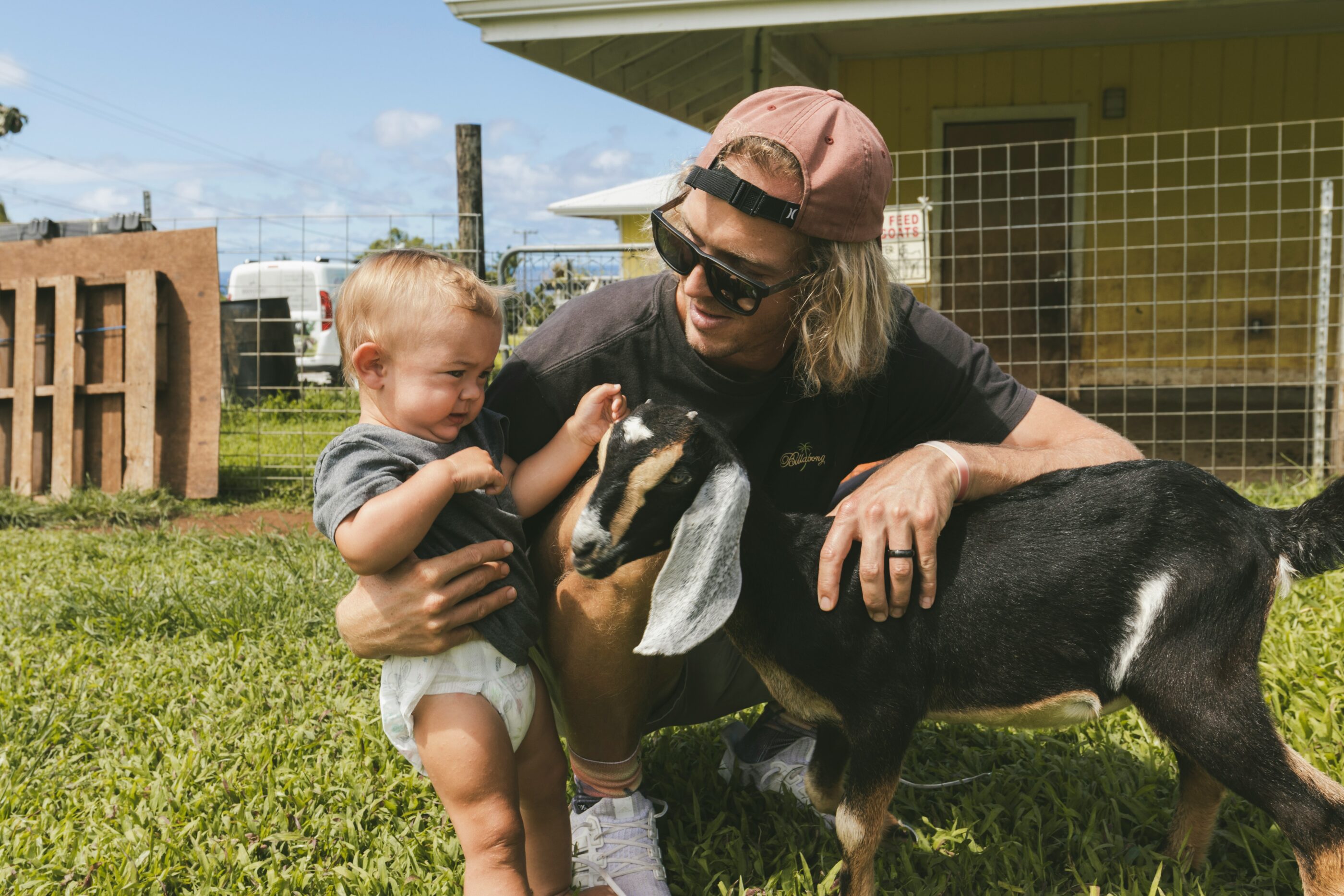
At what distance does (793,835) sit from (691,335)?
138 centimetres

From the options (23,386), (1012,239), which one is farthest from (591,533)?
(1012,239)

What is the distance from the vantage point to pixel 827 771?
2420mm

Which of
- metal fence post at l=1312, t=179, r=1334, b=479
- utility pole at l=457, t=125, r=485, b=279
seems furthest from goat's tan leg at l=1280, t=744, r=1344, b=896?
utility pole at l=457, t=125, r=485, b=279

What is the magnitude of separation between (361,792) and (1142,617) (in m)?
2.13

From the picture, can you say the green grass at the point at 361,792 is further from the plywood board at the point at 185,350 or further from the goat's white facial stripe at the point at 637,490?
the plywood board at the point at 185,350

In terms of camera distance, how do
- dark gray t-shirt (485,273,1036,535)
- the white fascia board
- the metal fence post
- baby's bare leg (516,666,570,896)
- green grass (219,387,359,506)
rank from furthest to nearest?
1. green grass (219,387,359,506)
2. the white fascia board
3. the metal fence post
4. dark gray t-shirt (485,273,1036,535)
5. baby's bare leg (516,666,570,896)

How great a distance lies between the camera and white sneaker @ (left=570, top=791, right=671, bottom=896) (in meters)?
2.38

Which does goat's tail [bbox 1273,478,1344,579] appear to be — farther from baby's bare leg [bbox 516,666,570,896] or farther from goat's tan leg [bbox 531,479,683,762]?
baby's bare leg [bbox 516,666,570,896]

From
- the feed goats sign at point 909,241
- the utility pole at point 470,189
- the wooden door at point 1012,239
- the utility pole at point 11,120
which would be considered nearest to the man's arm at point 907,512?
the feed goats sign at point 909,241

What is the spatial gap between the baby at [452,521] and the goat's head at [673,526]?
32 centimetres

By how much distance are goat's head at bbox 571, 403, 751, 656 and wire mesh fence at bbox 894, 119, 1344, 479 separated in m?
7.32

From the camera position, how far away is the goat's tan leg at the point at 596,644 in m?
2.35

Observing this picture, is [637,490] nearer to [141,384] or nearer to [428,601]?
[428,601]

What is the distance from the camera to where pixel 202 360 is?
7199 mm
